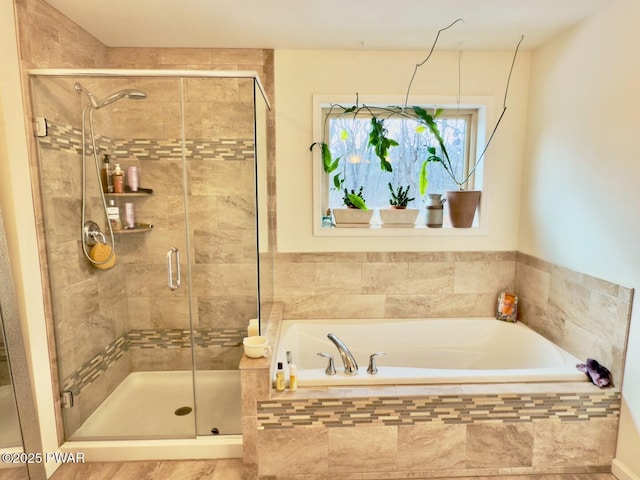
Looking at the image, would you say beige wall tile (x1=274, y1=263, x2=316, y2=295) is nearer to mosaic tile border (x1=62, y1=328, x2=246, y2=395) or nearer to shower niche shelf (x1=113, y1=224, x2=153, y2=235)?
mosaic tile border (x1=62, y1=328, x2=246, y2=395)

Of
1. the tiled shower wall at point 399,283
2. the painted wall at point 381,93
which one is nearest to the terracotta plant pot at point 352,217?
the painted wall at point 381,93

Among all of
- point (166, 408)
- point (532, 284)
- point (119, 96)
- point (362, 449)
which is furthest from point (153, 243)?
point (532, 284)

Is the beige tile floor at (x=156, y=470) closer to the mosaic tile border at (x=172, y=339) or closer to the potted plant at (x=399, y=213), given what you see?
the mosaic tile border at (x=172, y=339)

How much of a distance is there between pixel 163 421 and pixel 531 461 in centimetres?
214

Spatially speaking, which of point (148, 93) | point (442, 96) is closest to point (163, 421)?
point (148, 93)

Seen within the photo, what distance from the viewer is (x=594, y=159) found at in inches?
77.5

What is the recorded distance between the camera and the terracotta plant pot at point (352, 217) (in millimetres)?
2635

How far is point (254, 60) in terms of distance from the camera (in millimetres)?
2482

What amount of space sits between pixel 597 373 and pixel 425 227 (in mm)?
1332

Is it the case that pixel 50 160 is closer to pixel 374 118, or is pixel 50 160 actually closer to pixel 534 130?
pixel 374 118

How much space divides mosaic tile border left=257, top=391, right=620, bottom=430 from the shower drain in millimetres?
797

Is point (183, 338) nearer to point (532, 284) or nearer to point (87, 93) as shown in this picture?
point (87, 93)

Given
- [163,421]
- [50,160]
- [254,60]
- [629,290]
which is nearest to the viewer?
[629,290]

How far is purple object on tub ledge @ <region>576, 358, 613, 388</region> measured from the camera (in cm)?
186
